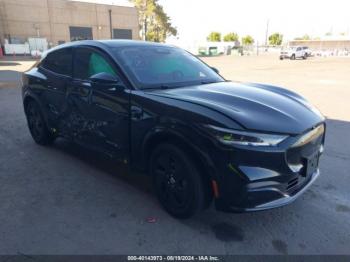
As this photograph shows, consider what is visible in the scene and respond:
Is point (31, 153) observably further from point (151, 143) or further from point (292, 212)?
point (292, 212)

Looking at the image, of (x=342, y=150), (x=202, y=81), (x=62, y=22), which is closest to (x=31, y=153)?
(x=202, y=81)

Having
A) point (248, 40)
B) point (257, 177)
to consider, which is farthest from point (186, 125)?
point (248, 40)

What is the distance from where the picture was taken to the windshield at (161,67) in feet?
11.0

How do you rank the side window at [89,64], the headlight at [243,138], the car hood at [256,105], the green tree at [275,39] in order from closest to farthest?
1. the headlight at [243,138]
2. the car hood at [256,105]
3. the side window at [89,64]
4. the green tree at [275,39]

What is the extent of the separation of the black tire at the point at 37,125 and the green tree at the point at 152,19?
56317 mm

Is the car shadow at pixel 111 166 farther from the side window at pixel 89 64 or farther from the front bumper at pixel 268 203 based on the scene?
the front bumper at pixel 268 203

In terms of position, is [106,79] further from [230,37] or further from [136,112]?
[230,37]

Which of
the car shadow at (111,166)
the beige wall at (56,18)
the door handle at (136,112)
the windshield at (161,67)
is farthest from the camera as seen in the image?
the beige wall at (56,18)

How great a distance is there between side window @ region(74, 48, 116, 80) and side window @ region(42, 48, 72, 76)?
0.63 feet

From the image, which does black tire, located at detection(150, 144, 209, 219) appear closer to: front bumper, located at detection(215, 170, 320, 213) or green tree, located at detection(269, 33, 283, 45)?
front bumper, located at detection(215, 170, 320, 213)

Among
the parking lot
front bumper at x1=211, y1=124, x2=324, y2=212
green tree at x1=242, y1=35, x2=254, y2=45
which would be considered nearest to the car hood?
front bumper at x1=211, y1=124, x2=324, y2=212

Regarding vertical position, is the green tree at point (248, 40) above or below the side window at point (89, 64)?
above

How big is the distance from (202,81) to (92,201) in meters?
1.89

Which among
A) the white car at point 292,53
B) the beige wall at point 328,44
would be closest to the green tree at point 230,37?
the beige wall at point 328,44
